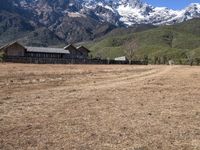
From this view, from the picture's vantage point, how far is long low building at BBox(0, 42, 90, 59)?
522ft

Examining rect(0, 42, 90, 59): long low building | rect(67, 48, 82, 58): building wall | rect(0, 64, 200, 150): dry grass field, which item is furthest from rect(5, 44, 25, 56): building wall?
rect(0, 64, 200, 150): dry grass field

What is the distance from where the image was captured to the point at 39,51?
176 meters

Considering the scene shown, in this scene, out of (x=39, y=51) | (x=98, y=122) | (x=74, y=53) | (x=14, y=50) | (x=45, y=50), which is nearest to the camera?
(x=98, y=122)

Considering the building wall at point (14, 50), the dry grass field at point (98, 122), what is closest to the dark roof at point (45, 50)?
the building wall at point (14, 50)

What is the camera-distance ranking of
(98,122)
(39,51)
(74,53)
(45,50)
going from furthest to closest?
→ (74,53) → (45,50) → (39,51) → (98,122)

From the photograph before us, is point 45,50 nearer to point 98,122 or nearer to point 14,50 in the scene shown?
point 14,50

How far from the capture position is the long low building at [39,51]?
6260 inches

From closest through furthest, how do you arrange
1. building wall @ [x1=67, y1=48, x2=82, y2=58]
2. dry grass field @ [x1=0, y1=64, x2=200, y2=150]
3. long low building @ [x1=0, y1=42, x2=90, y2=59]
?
dry grass field @ [x1=0, y1=64, x2=200, y2=150], long low building @ [x1=0, y1=42, x2=90, y2=59], building wall @ [x1=67, y1=48, x2=82, y2=58]

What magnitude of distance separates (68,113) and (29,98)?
5803 mm

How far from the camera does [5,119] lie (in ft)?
57.3

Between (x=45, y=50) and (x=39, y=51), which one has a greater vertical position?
(x=45, y=50)

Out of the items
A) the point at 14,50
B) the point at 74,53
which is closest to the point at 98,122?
the point at 14,50

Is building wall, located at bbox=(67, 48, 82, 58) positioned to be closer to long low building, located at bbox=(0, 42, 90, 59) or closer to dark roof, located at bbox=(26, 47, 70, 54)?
long low building, located at bbox=(0, 42, 90, 59)

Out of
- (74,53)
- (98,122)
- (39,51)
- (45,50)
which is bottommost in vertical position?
(74,53)
